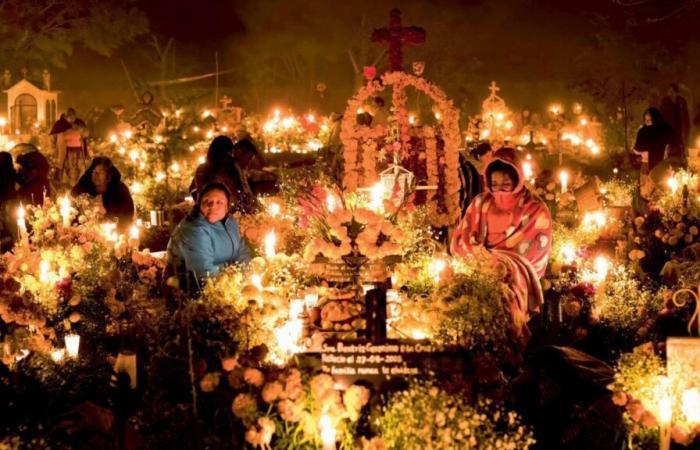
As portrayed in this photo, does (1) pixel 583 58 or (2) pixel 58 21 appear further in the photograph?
(1) pixel 583 58

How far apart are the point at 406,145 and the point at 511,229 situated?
532cm

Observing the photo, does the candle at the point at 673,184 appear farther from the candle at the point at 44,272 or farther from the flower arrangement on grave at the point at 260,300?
the candle at the point at 44,272

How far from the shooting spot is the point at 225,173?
11.8 meters

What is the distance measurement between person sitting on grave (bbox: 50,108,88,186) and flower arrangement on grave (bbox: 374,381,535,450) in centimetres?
1275

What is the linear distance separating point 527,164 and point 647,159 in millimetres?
3253

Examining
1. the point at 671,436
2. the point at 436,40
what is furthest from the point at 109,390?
the point at 436,40

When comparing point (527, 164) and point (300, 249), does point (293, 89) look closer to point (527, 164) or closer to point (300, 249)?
point (527, 164)

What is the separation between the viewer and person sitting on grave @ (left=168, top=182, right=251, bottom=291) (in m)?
7.86

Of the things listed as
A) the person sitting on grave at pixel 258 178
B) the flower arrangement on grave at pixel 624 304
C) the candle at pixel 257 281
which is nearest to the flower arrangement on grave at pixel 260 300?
the candle at pixel 257 281

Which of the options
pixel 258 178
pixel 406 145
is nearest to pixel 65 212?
pixel 258 178

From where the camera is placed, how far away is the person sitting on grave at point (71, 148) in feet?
56.2

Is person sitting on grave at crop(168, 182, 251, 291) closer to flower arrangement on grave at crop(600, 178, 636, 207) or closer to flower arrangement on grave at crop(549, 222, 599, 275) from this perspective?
flower arrangement on grave at crop(549, 222, 599, 275)

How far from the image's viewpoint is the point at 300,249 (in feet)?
32.1

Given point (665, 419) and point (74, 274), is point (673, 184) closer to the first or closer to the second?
point (74, 274)
